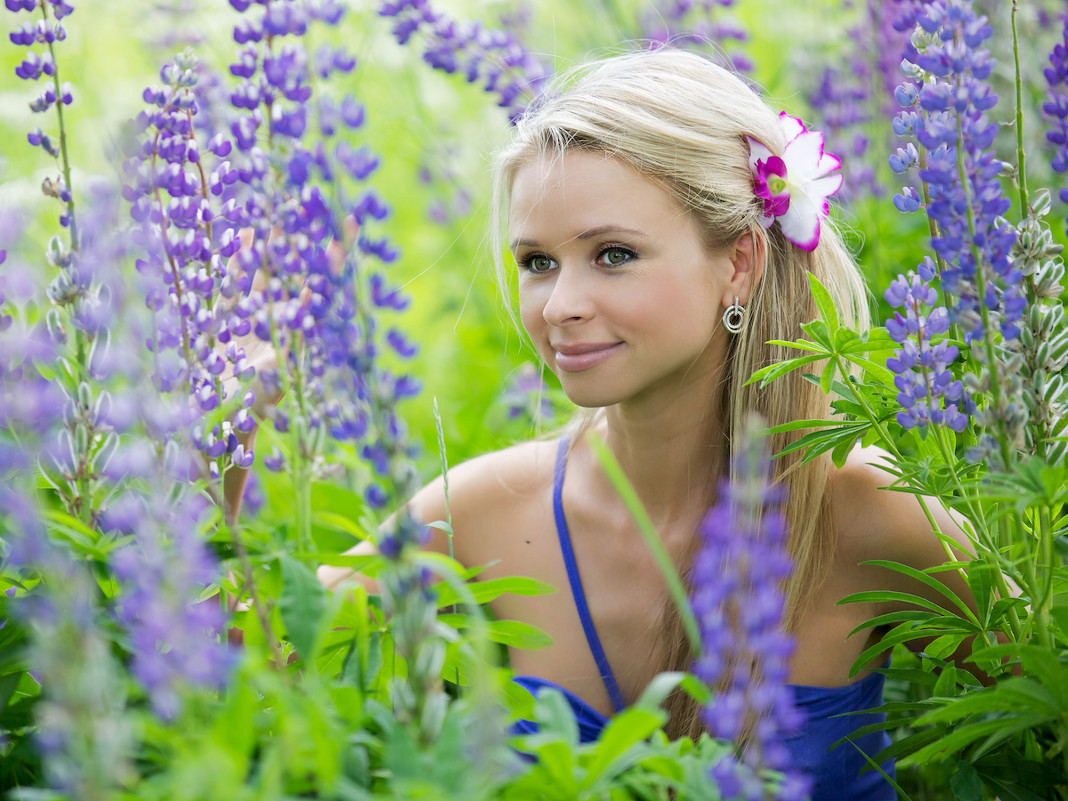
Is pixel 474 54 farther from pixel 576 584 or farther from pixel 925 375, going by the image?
pixel 925 375

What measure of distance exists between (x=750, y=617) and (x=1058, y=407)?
2.19 feet

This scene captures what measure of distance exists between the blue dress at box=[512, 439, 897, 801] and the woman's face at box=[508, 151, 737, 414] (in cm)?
64

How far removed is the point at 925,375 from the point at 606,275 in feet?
2.52

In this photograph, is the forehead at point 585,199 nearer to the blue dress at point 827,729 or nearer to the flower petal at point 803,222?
the flower petal at point 803,222

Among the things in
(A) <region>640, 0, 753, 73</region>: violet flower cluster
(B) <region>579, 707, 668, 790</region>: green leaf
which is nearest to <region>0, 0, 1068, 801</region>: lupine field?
(B) <region>579, 707, 668, 790</region>: green leaf

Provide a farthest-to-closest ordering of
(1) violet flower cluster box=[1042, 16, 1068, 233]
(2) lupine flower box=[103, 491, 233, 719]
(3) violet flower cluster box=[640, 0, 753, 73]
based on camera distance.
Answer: (3) violet flower cluster box=[640, 0, 753, 73], (1) violet flower cluster box=[1042, 16, 1068, 233], (2) lupine flower box=[103, 491, 233, 719]

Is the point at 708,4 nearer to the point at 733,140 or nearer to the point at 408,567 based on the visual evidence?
the point at 733,140

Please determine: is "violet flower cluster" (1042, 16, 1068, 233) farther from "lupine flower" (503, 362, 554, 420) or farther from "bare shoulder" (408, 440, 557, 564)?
"lupine flower" (503, 362, 554, 420)

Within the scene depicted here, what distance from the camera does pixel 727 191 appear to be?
82.0 inches

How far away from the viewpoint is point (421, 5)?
9.78ft

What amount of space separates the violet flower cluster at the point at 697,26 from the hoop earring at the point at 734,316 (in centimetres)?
176

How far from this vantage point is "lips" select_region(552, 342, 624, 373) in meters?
1.91

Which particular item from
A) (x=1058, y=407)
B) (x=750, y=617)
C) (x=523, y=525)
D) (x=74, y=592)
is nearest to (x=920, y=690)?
(x=523, y=525)

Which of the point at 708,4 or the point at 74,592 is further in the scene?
the point at 708,4
